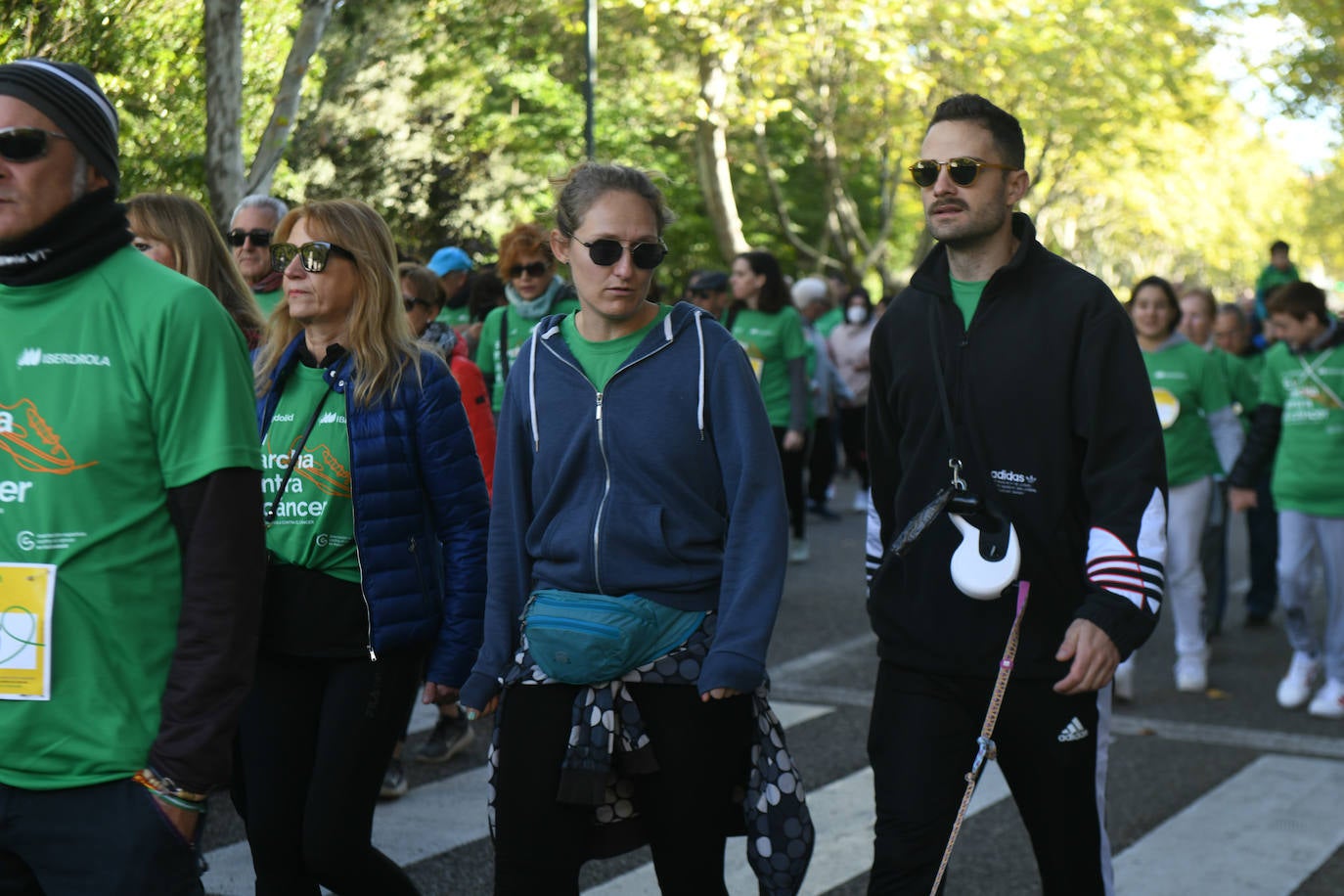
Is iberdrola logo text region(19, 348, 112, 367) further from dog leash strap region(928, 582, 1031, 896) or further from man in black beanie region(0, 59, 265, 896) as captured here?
dog leash strap region(928, 582, 1031, 896)

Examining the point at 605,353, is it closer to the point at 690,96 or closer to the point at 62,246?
the point at 62,246

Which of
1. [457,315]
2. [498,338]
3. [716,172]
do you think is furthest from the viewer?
[716,172]

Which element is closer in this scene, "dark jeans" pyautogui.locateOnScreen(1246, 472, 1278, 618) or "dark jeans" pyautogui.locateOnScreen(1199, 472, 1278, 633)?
"dark jeans" pyautogui.locateOnScreen(1199, 472, 1278, 633)

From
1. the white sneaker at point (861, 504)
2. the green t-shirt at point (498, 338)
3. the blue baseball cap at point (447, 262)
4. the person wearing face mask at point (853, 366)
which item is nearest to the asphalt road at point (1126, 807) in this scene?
the green t-shirt at point (498, 338)

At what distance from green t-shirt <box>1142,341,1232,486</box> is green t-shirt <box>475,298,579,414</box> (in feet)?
10.0

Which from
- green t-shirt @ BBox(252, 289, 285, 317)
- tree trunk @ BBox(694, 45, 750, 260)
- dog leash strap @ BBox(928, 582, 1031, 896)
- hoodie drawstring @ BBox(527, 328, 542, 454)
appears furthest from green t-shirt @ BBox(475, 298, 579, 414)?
tree trunk @ BBox(694, 45, 750, 260)

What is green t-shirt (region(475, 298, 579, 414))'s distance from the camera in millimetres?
7801

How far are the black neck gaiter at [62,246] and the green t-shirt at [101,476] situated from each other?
0.10 ft

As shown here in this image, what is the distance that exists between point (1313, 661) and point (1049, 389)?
5.50m

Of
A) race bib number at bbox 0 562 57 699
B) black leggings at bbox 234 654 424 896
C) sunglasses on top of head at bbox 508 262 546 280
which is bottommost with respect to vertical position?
black leggings at bbox 234 654 424 896

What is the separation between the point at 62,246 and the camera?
2.62m

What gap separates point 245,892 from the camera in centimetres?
513

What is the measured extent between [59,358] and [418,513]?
145cm

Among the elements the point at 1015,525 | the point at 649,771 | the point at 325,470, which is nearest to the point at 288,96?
the point at 325,470
